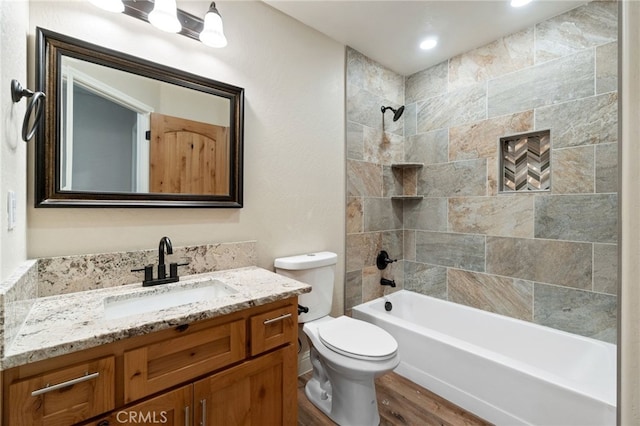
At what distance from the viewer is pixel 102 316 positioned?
3.26 feet

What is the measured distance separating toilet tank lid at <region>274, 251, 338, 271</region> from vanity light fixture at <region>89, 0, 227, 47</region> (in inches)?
51.3

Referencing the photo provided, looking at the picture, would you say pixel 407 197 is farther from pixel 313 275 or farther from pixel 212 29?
pixel 212 29

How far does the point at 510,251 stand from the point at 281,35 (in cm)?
231

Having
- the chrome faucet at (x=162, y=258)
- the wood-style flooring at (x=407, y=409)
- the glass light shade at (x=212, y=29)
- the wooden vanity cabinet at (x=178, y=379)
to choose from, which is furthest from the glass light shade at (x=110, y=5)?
the wood-style flooring at (x=407, y=409)

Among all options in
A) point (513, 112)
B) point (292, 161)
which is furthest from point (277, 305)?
point (513, 112)

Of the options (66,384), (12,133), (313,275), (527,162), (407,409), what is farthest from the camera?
(527,162)

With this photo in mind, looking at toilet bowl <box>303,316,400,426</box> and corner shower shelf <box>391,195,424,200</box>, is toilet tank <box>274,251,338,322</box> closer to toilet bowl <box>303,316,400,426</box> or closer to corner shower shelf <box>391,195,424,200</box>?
toilet bowl <box>303,316,400,426</box>

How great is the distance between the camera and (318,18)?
6.54ft

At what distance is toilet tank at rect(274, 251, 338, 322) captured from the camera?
183 cm

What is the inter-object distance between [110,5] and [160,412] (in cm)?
167

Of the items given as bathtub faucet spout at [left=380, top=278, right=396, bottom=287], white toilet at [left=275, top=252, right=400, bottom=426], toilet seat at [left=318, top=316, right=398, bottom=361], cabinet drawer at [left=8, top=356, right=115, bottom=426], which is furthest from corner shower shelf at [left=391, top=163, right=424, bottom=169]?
cabinet drawer at [left=8, top=356, right=115, bottom=426]

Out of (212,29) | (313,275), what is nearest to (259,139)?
(212,29)

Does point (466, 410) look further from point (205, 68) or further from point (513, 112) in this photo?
point (205, 68)

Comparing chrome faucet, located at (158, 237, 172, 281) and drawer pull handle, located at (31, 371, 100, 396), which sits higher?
chrome faucet, located at (158, 237, 172, 281)
